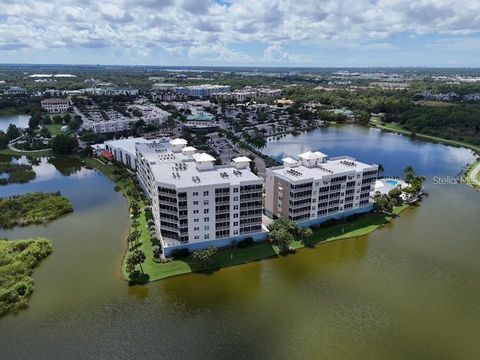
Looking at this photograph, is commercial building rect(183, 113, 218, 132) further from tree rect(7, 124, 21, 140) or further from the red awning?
tree rect(7, 124, 21, 140)

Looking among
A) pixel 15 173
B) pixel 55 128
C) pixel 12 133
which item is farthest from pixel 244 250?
pixel 55 128

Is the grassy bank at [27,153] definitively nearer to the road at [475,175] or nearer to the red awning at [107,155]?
the red awning at [107,155]

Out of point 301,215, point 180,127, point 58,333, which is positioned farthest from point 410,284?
point 180,127

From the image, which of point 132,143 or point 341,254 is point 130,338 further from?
point 132,143

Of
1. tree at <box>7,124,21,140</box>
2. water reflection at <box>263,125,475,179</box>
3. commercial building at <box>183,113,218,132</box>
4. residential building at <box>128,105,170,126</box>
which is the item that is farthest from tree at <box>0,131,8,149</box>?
water reflection at <box>263,125,475,179</box>

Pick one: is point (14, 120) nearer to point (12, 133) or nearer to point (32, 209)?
point (12, 133)

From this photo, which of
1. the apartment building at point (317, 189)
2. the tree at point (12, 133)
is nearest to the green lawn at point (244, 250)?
the apartment building at point (317, 189)
